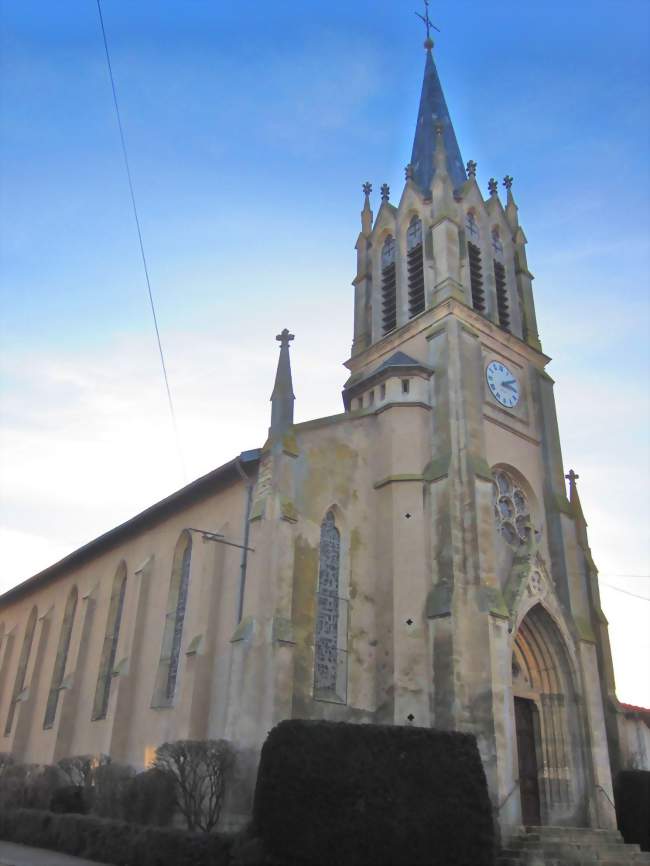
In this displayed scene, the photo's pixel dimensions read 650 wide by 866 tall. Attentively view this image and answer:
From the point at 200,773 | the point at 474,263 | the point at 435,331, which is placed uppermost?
the point at 474,263

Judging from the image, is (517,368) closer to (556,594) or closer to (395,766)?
(556,594)

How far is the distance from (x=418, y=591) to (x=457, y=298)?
9302 millimetres

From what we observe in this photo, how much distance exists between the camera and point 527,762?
19.8m

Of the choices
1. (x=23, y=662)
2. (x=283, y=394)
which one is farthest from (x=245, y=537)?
(x=23, y=662)

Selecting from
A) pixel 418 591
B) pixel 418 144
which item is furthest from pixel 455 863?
pixel 418 144

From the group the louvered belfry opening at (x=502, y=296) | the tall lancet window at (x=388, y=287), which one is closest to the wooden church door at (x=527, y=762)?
the louvered belfry opening at (x=502, y=296)

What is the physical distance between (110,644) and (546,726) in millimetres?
13737

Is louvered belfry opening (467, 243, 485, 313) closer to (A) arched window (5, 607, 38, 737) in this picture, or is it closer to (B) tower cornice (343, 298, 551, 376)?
(B) tower cornice (343, 298, 551, 376)

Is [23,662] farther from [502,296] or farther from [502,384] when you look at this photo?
[502,296]

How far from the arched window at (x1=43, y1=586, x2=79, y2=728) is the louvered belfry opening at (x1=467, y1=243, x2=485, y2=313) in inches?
714

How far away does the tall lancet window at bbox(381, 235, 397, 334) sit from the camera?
87.4 ft

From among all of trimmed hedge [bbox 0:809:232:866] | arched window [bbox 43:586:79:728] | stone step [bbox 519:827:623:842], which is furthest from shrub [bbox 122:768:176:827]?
arched window [bbox 43:586:79:728]

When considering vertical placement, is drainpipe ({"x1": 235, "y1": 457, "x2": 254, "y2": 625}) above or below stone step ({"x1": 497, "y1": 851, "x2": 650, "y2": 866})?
above

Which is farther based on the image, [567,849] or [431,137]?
[431,137]
